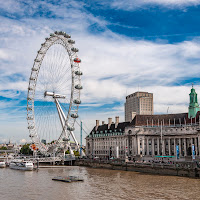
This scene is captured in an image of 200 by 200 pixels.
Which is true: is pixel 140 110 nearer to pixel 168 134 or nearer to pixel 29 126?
pixel 168 134

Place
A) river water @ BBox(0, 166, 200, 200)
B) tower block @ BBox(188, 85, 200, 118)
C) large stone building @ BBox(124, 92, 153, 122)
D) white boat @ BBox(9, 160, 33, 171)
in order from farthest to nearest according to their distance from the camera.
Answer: large stone building @ BBox(124, 92, 153, 122)
tower block @ BBox(188, 85, 200, 118)
white boat @ BBox(9, 160, 33, 171)
river water @ BBox(0, 166, 200, 200)

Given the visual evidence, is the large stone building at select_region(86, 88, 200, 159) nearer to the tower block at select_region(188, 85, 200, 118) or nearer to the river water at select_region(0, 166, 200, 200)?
the tower block at select_region(188, 85, 200, 118)

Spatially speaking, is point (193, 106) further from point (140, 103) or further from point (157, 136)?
point (140, 103)

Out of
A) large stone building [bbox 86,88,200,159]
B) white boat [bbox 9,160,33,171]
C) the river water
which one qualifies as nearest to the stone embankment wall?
the river water

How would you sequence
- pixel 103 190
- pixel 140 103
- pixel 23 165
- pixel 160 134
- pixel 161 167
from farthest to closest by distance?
pixel 140 103, pixel 160 134, pixel 23 165, pixel 161 167, pixel 103 190

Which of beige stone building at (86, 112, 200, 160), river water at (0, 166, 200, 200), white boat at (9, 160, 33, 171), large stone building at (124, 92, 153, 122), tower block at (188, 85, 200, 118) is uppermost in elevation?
large stone building at (124, 92, 153, 122)

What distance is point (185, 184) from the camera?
135 feet

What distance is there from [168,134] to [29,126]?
128ft

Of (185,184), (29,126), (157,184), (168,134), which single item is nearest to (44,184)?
(157,184)

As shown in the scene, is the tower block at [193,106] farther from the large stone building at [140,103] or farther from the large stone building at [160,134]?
the large stone building at [140,103]

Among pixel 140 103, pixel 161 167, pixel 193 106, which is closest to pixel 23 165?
pixel 161 167

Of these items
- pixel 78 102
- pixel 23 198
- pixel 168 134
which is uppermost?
pixel 78 102

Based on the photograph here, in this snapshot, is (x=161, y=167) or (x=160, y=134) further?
(x=160, y=134)

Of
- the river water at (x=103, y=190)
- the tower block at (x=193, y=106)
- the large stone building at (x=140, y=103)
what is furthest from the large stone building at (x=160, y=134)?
the large stone building at (x=140, y=103)
